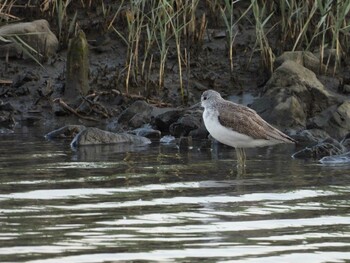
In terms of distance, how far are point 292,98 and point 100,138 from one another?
268 centimetres

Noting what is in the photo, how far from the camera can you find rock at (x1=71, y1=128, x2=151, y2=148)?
1352cm

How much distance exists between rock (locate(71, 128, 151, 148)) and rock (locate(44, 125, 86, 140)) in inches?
23.6

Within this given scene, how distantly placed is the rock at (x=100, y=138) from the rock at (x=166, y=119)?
0.91 m

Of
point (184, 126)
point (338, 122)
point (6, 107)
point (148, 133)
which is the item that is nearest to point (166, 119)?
point (184, 126)

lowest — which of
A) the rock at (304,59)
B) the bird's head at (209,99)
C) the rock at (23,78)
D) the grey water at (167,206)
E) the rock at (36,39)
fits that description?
the grey water at (167,206)

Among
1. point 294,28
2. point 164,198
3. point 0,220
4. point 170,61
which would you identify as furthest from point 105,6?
point 0,220

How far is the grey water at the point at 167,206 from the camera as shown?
7.12 meters

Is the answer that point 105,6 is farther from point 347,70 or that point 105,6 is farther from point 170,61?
point 347,70

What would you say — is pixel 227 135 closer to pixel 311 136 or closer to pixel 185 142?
pixel 185 142

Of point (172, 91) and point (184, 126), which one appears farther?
point (172, 91)

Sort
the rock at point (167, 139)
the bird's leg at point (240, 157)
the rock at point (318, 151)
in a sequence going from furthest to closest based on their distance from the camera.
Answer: the rock at point (167, 139) < the rock at point (318, 151) < the bird's leg at point (240, 157)

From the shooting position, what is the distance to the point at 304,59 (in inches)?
617

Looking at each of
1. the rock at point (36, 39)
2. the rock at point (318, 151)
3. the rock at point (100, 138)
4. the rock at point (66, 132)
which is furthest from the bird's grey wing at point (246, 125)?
the rock at point (36, 39)

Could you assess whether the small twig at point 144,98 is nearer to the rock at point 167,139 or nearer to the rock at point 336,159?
the rock at point 167,139
